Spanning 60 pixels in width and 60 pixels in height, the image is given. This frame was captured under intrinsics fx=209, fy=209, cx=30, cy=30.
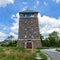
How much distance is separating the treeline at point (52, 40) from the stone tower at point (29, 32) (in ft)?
41.1

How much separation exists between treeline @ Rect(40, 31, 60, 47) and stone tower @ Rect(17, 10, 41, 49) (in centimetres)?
1253

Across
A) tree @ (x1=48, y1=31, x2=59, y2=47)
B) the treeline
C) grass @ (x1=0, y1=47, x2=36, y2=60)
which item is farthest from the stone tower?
grass @ (x1=0, y1=47, x2=36, y2=60)

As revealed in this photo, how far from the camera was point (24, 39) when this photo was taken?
76062 mm

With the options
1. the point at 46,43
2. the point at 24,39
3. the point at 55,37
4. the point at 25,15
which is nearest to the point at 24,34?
the point at 24,39

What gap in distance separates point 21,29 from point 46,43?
59.9 ft

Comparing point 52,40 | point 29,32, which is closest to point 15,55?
point 29,32

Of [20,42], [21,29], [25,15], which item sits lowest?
[20,42]

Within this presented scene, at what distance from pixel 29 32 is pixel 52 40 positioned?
80.9 ft

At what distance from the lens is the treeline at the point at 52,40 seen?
90725 mm

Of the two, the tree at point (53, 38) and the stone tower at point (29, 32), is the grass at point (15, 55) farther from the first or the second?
the tree at point (53, 38)

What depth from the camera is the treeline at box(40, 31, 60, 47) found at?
9072cm

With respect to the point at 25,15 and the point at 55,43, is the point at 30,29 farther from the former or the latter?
the point at 55,43

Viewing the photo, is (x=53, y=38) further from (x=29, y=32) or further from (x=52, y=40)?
(x=29, y=32)

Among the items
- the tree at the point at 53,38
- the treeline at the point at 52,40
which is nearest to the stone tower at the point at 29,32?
the treeline at the point at 52,40
